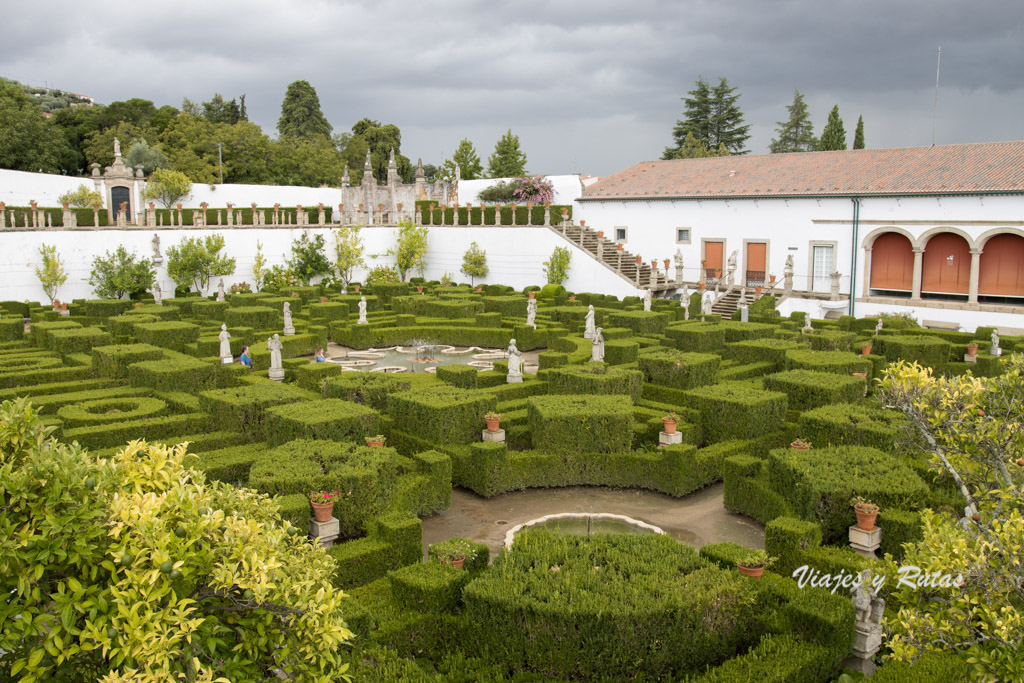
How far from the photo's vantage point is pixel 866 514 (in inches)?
452

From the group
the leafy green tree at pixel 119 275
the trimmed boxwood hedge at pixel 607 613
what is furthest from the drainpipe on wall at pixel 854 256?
the leafy green tree at pixel 119 275

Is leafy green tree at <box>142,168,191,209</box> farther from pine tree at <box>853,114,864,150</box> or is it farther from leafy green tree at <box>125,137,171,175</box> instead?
pine tree at <box>853,114,864,150</box>

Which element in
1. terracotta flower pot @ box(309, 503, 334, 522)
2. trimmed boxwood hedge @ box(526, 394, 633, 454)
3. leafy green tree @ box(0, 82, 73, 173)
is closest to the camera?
terracotta flower pot @ box(309, 503, 334, 522)

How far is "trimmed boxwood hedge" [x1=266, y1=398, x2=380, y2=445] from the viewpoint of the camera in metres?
14.3

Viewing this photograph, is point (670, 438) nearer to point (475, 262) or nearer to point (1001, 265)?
point (1001, 265)

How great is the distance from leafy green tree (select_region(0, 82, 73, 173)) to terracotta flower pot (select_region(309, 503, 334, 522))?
55.6 m

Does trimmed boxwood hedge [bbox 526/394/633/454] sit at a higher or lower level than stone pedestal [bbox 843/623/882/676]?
higher

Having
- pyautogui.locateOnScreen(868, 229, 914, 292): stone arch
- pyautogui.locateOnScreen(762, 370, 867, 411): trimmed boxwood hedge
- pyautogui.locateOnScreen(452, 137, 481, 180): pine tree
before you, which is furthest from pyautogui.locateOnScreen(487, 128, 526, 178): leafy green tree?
pyautogui.locateOnScreen(762, 370, 867, 411): trimmed boxwood hedge

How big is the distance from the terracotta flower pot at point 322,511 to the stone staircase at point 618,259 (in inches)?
1212

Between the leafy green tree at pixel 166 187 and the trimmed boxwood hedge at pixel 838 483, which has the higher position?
the leafy green tree at pixel 166 187

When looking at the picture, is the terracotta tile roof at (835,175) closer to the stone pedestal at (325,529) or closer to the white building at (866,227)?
the white building at (866,227)

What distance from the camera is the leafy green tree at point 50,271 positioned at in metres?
36.2

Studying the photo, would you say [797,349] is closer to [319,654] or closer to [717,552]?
[717,552]

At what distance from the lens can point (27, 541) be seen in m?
4.79
